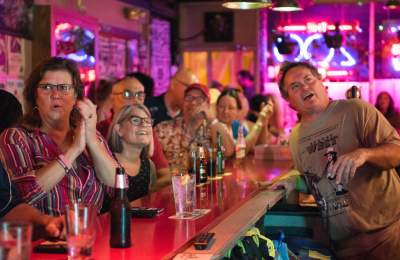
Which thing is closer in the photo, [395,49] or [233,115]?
[233,115]

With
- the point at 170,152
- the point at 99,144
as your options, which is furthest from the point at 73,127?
the point at 170,152

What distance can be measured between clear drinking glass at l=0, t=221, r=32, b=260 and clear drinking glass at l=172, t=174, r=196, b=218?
119cm

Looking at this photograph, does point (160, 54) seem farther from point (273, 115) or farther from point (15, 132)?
point (15, 132)

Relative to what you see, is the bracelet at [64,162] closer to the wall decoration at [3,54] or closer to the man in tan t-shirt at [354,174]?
the man in tan t-shirt at [354,174]

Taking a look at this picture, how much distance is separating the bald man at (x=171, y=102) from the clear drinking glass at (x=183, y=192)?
116 inches

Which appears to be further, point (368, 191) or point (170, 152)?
point (170, 152)

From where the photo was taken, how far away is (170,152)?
5152 millimetres

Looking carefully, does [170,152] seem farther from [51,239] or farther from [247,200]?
[51,239]

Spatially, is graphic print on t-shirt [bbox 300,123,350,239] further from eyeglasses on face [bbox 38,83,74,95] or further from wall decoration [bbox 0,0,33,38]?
wall decoration [bbox 0,0,33,38]

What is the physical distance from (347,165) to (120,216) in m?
1.44

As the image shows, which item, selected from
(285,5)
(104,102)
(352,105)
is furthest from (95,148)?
(104,102)

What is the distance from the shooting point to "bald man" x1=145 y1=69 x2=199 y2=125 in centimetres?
597

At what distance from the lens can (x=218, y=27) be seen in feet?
41.4

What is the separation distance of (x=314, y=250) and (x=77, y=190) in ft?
5.11
